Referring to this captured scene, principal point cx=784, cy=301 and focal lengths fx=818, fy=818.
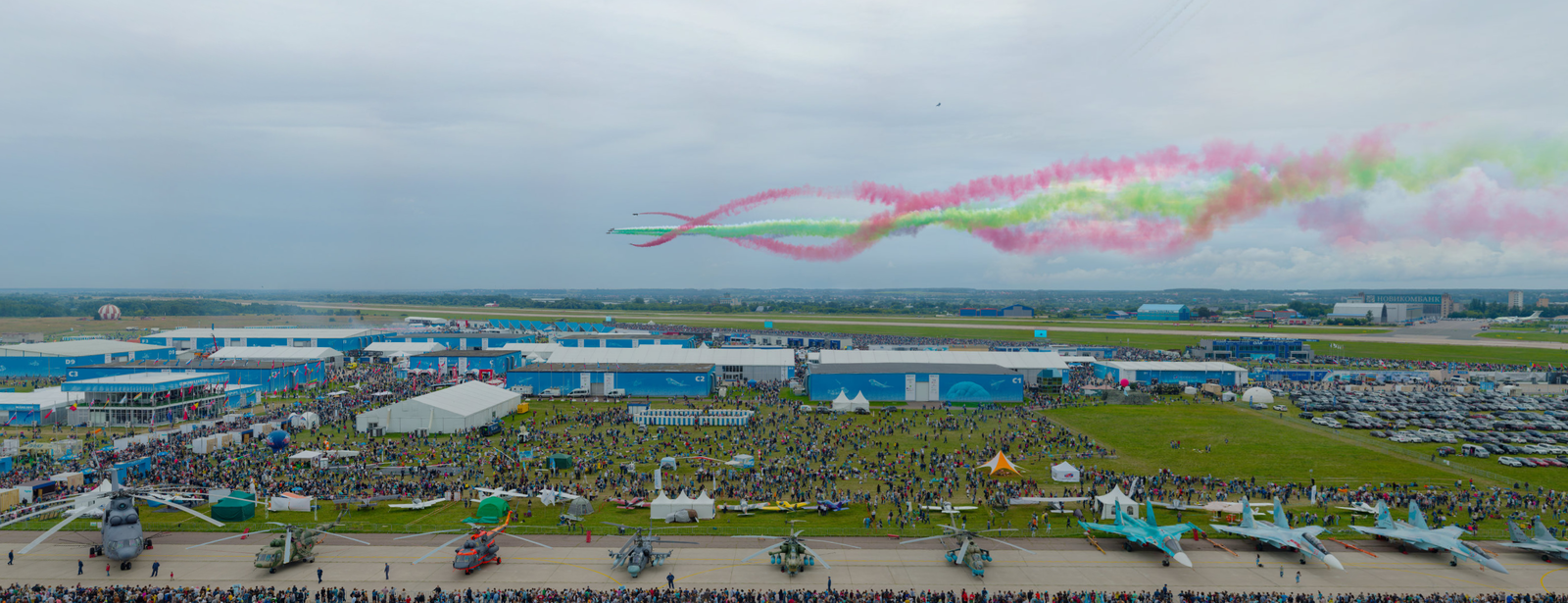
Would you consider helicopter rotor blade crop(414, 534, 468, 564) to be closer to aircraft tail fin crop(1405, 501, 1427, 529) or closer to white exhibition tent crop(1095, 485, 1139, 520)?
white exhibition tent crop(1095, 485, 1139, 520)

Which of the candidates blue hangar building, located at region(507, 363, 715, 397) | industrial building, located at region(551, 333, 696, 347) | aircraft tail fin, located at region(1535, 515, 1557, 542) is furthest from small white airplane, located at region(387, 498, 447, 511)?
industrial building, located at region(551, 333, 696, 347)

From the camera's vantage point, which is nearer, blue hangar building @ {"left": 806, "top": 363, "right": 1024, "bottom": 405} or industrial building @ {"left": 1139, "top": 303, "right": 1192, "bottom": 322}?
blue hangar building @ {"left": 806, "top": 363, "right": 1024, "bottom": 405}

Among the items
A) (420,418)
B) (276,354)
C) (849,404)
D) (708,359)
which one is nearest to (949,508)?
(849,404)

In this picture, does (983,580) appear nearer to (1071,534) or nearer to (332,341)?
(1071,534)

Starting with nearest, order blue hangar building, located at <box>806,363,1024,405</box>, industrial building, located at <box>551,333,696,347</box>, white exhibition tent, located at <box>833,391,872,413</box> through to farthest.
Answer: white exhibition tent, located at <box>833,391,872,413</box>, blue hangar building, located at <box>806,363,1024,405</box>, industrial building, located at <box>551,333,696,347</box>

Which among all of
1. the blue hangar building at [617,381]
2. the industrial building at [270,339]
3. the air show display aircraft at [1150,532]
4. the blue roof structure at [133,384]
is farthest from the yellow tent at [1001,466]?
the industrial building at [270,339]
